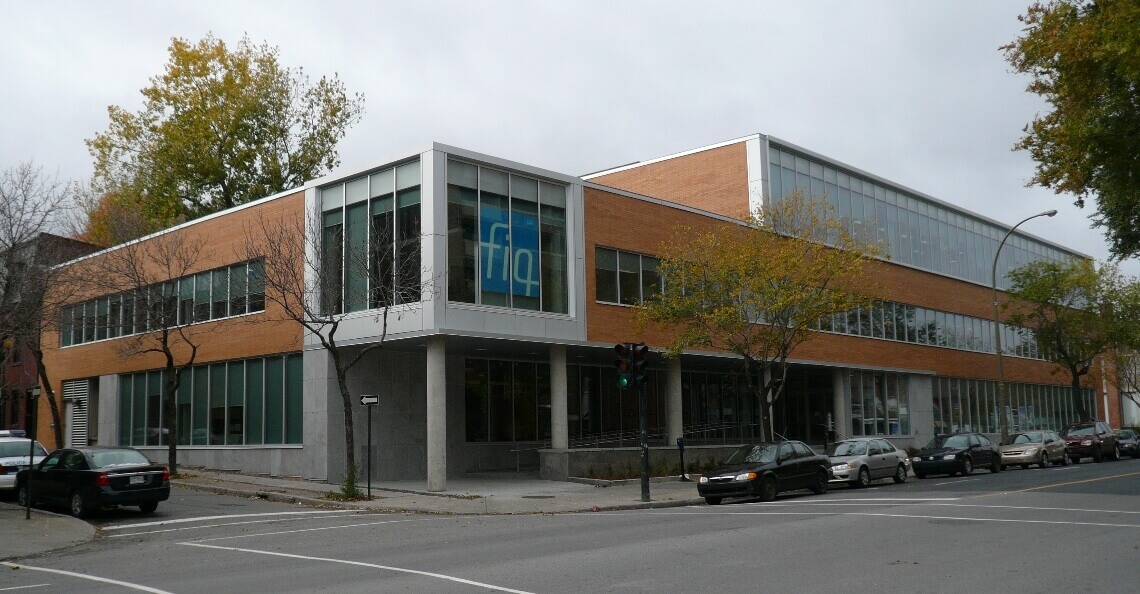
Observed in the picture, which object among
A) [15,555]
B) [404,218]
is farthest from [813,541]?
[404,218]

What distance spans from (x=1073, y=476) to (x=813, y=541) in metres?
18.4

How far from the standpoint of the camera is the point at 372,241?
90.8 feet

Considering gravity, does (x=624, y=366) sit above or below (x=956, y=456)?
above

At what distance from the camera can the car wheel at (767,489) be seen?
77.8 feet

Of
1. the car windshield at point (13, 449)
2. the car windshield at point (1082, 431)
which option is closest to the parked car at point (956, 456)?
the car windshield at point (1082, 431)

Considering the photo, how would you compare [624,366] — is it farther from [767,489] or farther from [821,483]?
[821,483]

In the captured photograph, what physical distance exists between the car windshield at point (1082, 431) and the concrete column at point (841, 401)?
8.86 m

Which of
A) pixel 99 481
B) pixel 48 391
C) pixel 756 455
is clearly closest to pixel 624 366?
A: pixel 756 455

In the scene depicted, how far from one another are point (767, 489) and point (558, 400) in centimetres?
863

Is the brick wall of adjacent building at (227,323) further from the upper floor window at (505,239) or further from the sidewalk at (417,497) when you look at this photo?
the upper floor window at (505,239)

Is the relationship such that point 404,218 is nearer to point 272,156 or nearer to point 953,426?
point 272,156

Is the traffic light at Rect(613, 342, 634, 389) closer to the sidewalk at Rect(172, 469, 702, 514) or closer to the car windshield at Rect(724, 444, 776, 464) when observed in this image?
the sidewalk at Rect(172, 469, 702, 514)

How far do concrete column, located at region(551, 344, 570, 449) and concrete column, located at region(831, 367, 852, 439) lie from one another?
17724 millimetres

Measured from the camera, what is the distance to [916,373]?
49.4m
